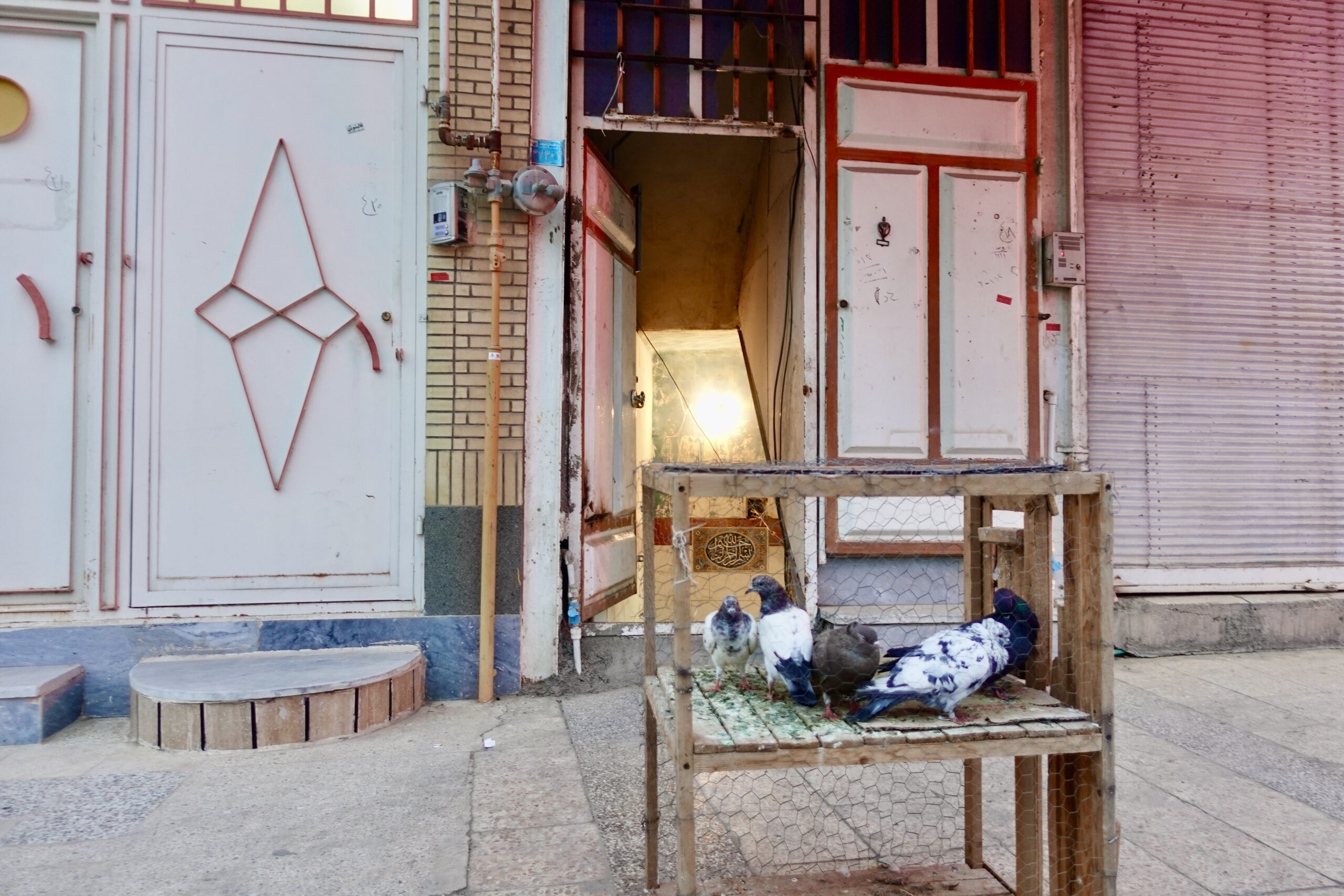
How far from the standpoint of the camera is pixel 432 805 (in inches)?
114

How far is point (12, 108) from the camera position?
4.00m

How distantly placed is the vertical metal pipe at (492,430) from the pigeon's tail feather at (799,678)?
2.35 metres

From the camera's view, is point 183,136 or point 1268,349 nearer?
point 183,136

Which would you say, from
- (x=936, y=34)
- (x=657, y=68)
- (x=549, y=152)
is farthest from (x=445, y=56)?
(x=936, y=34)

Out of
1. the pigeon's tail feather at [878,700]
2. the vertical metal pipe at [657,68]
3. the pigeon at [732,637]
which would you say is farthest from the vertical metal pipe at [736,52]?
the pigeon's tail feather at [878,700]

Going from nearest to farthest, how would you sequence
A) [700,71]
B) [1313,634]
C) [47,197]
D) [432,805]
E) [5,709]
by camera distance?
[432,805] < [5,709] < [47,197] < [700,71] < [1313,634]

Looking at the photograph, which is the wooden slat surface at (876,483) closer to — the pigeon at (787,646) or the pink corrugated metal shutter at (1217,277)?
the pigeon at (787,646)

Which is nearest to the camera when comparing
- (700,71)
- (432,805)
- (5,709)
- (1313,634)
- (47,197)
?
(432,805)

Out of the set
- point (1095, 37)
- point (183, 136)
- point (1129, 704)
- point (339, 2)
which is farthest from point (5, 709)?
point (1095, 37)

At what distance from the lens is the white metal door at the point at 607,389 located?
15.0 feet

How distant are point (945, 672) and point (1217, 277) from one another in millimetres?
→ 4781

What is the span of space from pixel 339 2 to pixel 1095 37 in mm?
4599

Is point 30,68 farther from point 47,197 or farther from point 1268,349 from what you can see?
point 1268,349

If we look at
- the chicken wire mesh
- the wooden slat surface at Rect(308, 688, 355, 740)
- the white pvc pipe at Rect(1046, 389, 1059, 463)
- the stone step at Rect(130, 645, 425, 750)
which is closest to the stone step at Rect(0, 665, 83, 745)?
the stone step at Rect(130, 645, 425, 750)
